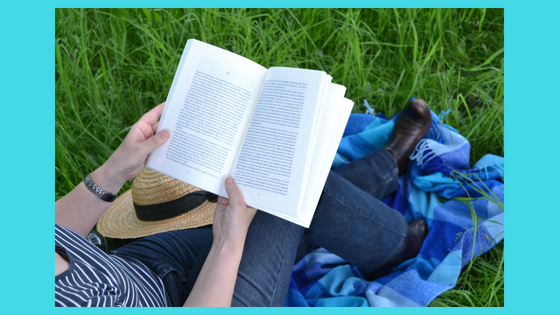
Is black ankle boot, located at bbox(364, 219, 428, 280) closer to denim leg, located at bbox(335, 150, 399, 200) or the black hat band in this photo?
denim leg, located at bbox(335, 150, 399, 200)

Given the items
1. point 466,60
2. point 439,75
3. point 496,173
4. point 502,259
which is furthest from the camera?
point 466,60

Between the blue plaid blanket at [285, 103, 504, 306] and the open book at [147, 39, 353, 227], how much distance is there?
49 cm

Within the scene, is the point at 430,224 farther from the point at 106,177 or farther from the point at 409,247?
the point at 106,177

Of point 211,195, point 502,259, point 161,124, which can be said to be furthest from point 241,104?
point 502,259

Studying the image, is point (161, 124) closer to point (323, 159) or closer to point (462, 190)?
point (323, 159)

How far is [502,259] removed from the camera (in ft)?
4.03

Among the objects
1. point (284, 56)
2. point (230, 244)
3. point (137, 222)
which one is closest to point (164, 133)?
point (230, 244)

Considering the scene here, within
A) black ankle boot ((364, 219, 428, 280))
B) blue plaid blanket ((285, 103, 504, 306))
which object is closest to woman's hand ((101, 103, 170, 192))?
blue plaid blanket ((285, 103, 504, 306))

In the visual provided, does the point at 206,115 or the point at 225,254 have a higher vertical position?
the point at 206,115

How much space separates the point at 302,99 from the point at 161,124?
354mm

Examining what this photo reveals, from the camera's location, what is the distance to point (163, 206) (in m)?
1.22

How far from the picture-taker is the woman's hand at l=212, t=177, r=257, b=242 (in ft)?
2.95

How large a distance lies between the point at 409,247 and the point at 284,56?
94 centimetres

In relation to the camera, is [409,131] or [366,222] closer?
[366,222]
